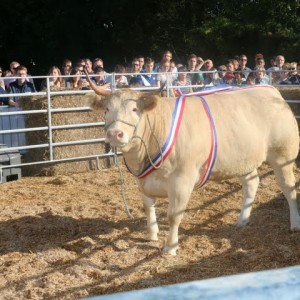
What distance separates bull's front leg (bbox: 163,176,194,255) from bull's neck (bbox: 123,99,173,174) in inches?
11.0

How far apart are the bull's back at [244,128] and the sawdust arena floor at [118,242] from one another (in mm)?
680

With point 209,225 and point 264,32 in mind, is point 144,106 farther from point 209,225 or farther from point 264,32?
point 264,32

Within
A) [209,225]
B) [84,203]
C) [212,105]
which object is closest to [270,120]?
[212,105]

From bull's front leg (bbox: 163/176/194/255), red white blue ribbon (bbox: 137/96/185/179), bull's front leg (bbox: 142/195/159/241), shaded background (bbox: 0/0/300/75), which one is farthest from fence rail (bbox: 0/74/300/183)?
shaded background (bbox: 0/0/300/75)

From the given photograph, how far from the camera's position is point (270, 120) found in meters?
5.25

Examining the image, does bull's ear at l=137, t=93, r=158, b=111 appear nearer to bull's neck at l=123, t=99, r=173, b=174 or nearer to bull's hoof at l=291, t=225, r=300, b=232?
bull's neck at l=123, t=99, r=173, b=174

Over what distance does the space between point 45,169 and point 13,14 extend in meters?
13.0

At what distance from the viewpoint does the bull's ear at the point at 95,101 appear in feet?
15.2

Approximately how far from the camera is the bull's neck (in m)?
4.64

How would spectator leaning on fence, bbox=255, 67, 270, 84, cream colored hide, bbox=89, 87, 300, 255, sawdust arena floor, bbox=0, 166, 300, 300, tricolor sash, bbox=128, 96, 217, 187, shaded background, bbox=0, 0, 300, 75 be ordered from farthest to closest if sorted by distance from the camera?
shaded background, bbox=0, 0, 300, 75 → spectator leaning on fence, bbox=255, 67, 270, 84 → tricolor sash, bbox=128, 96, 217, 187 → cream colored hide, bbox=89, 87, 300, 255 → sawdust arena floor, bbox=0, 166, 300, 300

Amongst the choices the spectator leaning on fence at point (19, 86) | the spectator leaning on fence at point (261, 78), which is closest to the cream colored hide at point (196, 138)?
the spectator leaning on fence at point (19, 86)

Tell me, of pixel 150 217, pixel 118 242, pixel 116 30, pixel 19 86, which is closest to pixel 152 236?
pixel 150 217

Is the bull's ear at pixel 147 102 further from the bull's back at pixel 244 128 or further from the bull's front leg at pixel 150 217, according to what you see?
the bull's front leg at pixel 150 217

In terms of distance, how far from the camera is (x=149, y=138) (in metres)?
4.70
